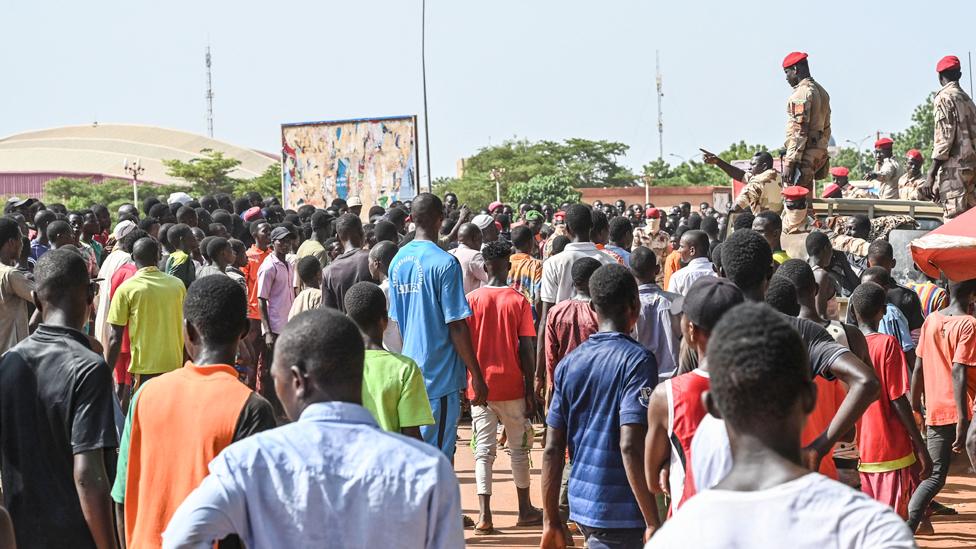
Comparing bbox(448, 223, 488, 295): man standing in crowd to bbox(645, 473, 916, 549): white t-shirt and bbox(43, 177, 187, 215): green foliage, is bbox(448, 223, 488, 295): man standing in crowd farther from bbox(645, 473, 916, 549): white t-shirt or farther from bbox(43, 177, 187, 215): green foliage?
bbox(43, 177, 187, 215): green foliage

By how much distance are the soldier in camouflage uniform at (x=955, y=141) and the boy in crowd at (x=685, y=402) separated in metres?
9.21

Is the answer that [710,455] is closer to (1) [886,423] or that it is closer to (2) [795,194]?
(1) [886,423]

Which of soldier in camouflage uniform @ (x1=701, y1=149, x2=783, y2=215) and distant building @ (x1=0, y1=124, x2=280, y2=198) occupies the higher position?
distant building @ (x1=0, y1=124, x2=280, y2=198)

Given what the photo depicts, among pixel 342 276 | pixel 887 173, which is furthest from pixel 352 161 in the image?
pixel 342 276

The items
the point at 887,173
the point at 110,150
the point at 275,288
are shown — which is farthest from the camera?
the point at 110,150

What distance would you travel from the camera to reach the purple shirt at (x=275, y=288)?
10.4 metres

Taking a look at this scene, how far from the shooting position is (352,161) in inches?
1054

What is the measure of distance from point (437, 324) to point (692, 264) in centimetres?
224

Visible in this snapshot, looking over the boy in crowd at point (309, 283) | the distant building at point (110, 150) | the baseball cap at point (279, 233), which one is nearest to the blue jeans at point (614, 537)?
the boy in crowd at point (309, 283)

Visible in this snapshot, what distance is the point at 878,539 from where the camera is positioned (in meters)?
2.39

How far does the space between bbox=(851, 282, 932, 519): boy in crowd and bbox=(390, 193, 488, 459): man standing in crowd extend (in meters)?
2.23

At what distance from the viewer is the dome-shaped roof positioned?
85562mm

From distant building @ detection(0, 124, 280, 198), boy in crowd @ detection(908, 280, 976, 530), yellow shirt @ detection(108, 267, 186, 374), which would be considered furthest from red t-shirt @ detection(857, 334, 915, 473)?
distant building @ detection(0, 124, 280, 198)

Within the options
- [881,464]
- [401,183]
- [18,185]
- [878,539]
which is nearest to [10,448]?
[878,539]
